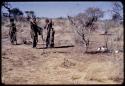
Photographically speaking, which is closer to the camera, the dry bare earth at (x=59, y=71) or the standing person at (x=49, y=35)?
the dry bare earth at (x=59, y=71)

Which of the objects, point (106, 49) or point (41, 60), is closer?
point (41, 60)

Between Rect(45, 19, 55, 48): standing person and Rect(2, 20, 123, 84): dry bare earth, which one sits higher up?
Rect(45, 19, 55, 48): standing person

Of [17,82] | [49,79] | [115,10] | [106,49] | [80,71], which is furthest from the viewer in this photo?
[106,49]

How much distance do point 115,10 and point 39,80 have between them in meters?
4.38

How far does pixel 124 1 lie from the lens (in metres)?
5.71

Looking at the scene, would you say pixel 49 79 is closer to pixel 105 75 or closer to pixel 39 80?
pixel 39 80

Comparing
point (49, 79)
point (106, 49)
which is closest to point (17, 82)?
point (49, 79)

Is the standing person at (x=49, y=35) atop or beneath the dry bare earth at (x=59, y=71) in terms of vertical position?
atop

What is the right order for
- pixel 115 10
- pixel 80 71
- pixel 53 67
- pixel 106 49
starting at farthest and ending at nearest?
pixel 106 49 < pixel 115 10 < pixel 53 67 < pixel 80 71

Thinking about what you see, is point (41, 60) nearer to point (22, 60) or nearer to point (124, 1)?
point (22, 60)

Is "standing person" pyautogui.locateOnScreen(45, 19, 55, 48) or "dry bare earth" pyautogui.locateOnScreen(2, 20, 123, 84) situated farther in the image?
"standing person" pyautogui.locateOnScreen(45, 19, 55, 48)

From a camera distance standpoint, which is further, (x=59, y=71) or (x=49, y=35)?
(x=49, y=35)

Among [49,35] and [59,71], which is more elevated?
[49,35]

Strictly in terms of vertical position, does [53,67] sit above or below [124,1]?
below
